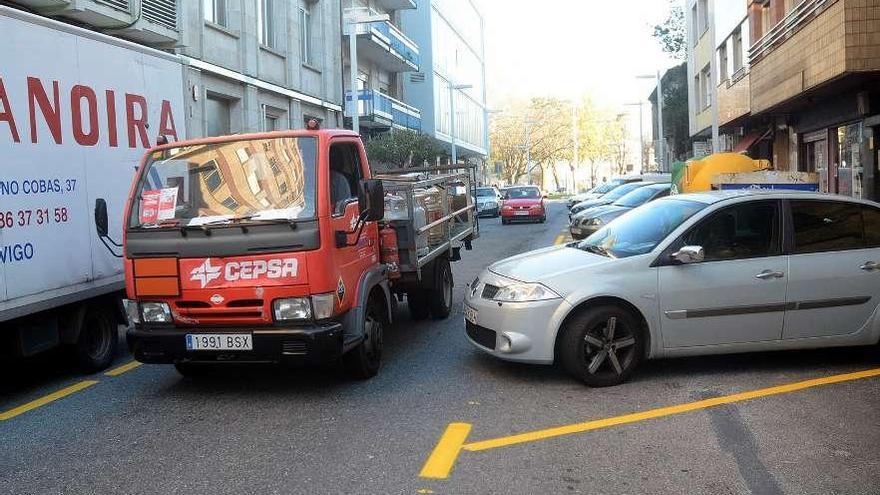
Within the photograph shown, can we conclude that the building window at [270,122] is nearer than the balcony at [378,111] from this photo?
Yes

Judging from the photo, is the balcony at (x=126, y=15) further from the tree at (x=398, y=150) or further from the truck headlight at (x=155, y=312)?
the tree at (x=398, y=150)

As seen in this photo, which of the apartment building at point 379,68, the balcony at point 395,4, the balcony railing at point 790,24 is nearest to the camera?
the balcony railing at point 790,24

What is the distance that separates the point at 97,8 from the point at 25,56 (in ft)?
30.0

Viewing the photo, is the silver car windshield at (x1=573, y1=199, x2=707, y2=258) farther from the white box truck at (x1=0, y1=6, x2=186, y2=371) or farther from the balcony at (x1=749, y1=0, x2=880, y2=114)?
the balcony at (x1=749, y1=0, x2=880, y2=114)

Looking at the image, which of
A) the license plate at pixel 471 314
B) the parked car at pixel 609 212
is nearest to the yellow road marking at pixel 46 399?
the license plate at pixel 471 314

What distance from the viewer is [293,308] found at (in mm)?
5754

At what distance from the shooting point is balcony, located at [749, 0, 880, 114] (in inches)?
512

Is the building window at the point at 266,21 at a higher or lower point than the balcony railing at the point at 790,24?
higher

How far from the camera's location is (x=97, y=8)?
47.2ft

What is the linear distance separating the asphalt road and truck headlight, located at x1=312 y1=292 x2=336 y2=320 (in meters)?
0.71

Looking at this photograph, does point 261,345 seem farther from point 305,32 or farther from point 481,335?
point 305,32

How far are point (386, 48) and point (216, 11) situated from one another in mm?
13017

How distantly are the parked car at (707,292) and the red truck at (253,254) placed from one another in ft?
4.07

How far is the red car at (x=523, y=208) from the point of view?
30344 millimetres
